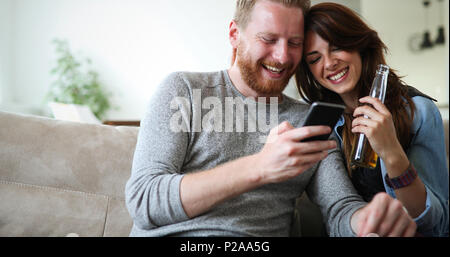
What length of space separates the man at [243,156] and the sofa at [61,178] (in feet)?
0.80

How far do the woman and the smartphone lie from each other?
220 mm

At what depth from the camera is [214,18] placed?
4.66 metres

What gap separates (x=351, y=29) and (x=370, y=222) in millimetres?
624

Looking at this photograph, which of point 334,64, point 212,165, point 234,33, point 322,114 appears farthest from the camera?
point 234,33

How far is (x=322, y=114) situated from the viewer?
2.17 feet

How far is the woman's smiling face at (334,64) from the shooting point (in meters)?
1.07

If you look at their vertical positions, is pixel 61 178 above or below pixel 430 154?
below

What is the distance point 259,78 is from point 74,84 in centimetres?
378

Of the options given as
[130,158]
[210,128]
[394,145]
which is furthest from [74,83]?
[394,145]

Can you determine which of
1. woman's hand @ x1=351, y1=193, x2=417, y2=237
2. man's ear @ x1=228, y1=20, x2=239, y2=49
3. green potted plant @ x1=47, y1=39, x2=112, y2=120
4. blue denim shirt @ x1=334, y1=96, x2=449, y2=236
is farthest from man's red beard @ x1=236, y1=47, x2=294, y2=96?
green potted plant @ x1=47, y1=39, x2=112, y2=120

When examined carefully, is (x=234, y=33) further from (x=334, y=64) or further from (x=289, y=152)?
(x=289, y=152)

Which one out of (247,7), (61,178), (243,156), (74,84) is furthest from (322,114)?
(74,84)

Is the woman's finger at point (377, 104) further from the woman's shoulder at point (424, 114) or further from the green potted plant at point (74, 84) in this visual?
the green potted plant at point (74, 84)

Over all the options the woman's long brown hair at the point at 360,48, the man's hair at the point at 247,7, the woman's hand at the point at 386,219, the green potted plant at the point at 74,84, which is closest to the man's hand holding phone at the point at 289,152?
the woman's hand at the point at 386,219
